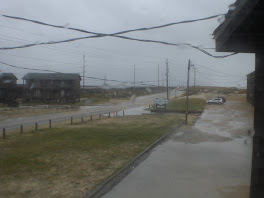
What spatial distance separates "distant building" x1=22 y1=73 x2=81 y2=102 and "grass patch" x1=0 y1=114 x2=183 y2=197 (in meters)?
35.2

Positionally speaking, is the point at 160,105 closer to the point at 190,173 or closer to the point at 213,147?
the point at 213,147

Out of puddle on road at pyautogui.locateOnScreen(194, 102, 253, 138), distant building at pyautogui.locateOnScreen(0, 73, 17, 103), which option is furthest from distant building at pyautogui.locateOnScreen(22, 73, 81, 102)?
puddle on road at pyautogui.locateOnScreen(194, 102, 253, 138)

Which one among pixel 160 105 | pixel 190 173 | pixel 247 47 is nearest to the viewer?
pixel 247 47

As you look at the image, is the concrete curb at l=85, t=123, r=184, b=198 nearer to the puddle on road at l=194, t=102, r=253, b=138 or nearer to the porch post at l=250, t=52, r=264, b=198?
the porch post at l=250, t=52, r=264, b=198

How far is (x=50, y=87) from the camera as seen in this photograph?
4931 cm

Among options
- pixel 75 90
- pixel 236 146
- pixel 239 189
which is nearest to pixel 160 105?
pixel 75 90

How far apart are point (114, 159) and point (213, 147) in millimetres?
5479

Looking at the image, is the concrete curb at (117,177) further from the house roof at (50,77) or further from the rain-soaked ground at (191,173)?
the house roof at (50,77)

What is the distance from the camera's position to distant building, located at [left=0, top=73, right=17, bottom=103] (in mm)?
41900

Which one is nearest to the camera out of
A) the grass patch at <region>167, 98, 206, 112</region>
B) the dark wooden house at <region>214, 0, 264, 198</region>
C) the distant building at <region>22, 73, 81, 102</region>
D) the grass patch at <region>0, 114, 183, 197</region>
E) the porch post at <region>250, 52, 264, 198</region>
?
the dark wooden house at <region>214, 0, 264, 198</region>

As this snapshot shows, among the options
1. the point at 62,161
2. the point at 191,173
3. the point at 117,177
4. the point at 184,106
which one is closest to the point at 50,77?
the point at 184,106

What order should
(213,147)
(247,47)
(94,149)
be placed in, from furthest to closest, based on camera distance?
(213,147)
(94,149)
(247,47)

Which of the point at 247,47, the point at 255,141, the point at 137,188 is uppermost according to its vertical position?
the point at 247,47

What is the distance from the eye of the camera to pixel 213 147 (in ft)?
42.4
